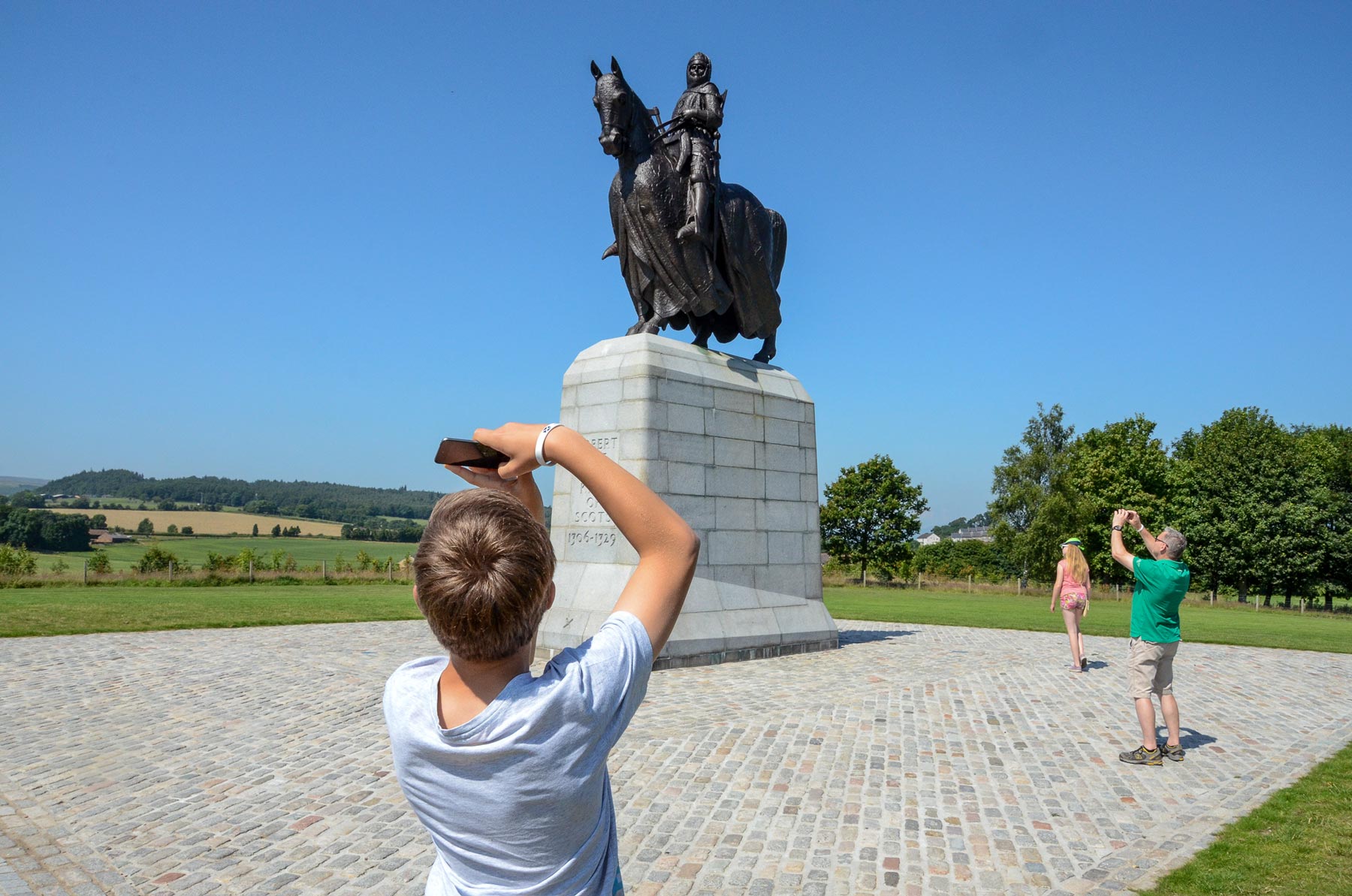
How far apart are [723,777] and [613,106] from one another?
905 cm

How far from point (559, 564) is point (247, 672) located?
4.04 m

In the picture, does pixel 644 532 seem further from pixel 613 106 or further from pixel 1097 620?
pixel 1097 620

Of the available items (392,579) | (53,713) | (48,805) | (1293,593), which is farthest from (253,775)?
(1293,593)

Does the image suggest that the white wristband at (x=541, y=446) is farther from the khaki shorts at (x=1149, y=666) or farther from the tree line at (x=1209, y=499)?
the tree line at (x=1209, y=499)

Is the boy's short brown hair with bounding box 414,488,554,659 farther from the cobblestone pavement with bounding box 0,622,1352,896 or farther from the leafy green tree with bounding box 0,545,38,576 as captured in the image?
the leafy green tree with bounding box 0,545,38,576

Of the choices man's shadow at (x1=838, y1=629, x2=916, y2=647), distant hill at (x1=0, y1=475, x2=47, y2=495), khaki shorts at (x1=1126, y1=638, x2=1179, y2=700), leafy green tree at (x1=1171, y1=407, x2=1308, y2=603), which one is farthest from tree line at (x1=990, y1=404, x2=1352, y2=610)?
distant hill at (x1=0, y1=475, x2=47, y2=495)

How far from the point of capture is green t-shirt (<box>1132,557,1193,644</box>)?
24.8ft

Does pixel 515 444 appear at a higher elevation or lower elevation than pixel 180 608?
higher

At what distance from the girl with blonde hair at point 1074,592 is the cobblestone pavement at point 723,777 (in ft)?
1.52

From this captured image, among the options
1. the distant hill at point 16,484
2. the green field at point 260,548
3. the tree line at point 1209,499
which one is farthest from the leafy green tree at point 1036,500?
the distant hill at point 16,484

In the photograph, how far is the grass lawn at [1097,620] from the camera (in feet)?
58.3

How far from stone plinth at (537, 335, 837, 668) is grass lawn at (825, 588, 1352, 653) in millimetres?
7117

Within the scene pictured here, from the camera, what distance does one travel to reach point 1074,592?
40.2 feet

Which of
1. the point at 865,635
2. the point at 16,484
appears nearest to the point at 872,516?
the point at 865,635
